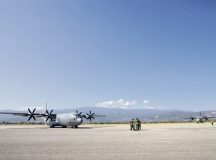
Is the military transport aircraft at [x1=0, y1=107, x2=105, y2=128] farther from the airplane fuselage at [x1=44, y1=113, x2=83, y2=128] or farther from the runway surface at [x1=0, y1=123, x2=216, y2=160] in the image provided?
the runway surface at [x1=0, y1=123, x2=216, y2=160]

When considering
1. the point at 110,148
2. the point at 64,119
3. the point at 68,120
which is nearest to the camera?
the point at 110,148

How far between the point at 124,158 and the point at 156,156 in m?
1.48

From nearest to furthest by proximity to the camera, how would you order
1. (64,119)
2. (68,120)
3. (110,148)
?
(110,148), (68,120), (64,119)

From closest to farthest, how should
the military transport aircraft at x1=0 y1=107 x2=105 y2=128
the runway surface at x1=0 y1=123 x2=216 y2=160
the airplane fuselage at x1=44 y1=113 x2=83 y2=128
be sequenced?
the runway surface at x1=0 y1=123 x2=216 y2=160 < the airplane fuselage at x1=44 y1=113 x2=83 y2=128 < the military transport aircraft at x1=0 y1=107 x2=105 y2=128

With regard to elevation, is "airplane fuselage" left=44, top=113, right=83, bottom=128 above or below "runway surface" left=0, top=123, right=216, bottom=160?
above

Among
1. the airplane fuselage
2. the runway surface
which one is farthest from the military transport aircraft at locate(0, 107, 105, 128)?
the runway surface

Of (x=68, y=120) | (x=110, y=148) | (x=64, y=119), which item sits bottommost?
(x=110, y=148)

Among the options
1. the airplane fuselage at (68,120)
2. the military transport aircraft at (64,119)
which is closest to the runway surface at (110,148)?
the airplane fuselage at (68,120)

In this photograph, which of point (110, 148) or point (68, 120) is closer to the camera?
point (110, 148)

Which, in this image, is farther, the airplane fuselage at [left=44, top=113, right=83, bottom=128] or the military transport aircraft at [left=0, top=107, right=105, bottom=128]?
the military transport aircraft at [left=0, top=107, right=105, bottom=128]

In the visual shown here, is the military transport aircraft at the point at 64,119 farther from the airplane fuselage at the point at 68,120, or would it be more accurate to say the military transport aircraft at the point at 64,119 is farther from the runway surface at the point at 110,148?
the runway surface at the point at 110,148

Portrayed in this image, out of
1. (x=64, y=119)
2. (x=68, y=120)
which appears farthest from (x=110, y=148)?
(x=64, y=119)

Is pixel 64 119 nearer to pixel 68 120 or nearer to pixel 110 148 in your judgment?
pixel 68 120

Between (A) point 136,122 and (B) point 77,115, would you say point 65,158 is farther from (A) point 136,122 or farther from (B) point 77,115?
(B) point 77,115
